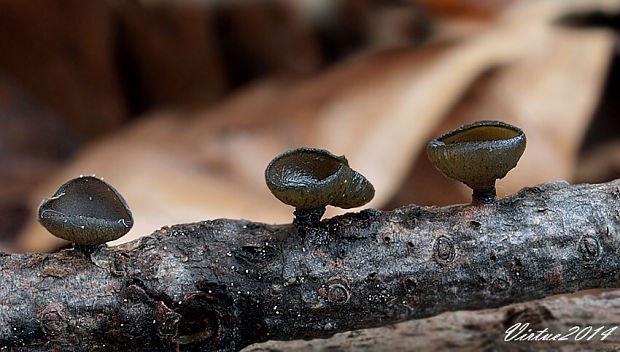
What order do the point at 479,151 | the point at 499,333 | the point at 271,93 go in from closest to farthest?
the point at 479,151 < the point at 499,333 < the point at 271,93

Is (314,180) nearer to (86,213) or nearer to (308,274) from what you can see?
(308,274)

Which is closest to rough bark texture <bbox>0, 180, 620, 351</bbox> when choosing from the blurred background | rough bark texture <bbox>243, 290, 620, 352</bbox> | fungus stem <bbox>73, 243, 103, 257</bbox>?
fungus stem <bbox>73, 243, 103, 257</bbox>

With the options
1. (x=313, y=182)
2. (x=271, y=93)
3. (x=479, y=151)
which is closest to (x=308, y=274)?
(x=313, y=182)

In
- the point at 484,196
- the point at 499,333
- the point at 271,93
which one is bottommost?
the point at 499,333

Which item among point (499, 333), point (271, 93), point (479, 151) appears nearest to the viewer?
point (479, 151)

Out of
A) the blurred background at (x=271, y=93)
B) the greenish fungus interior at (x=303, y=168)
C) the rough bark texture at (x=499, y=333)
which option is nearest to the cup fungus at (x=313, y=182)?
the greenish fungus interior at (x=303, y=168)

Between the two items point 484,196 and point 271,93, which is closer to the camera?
point 484,196
